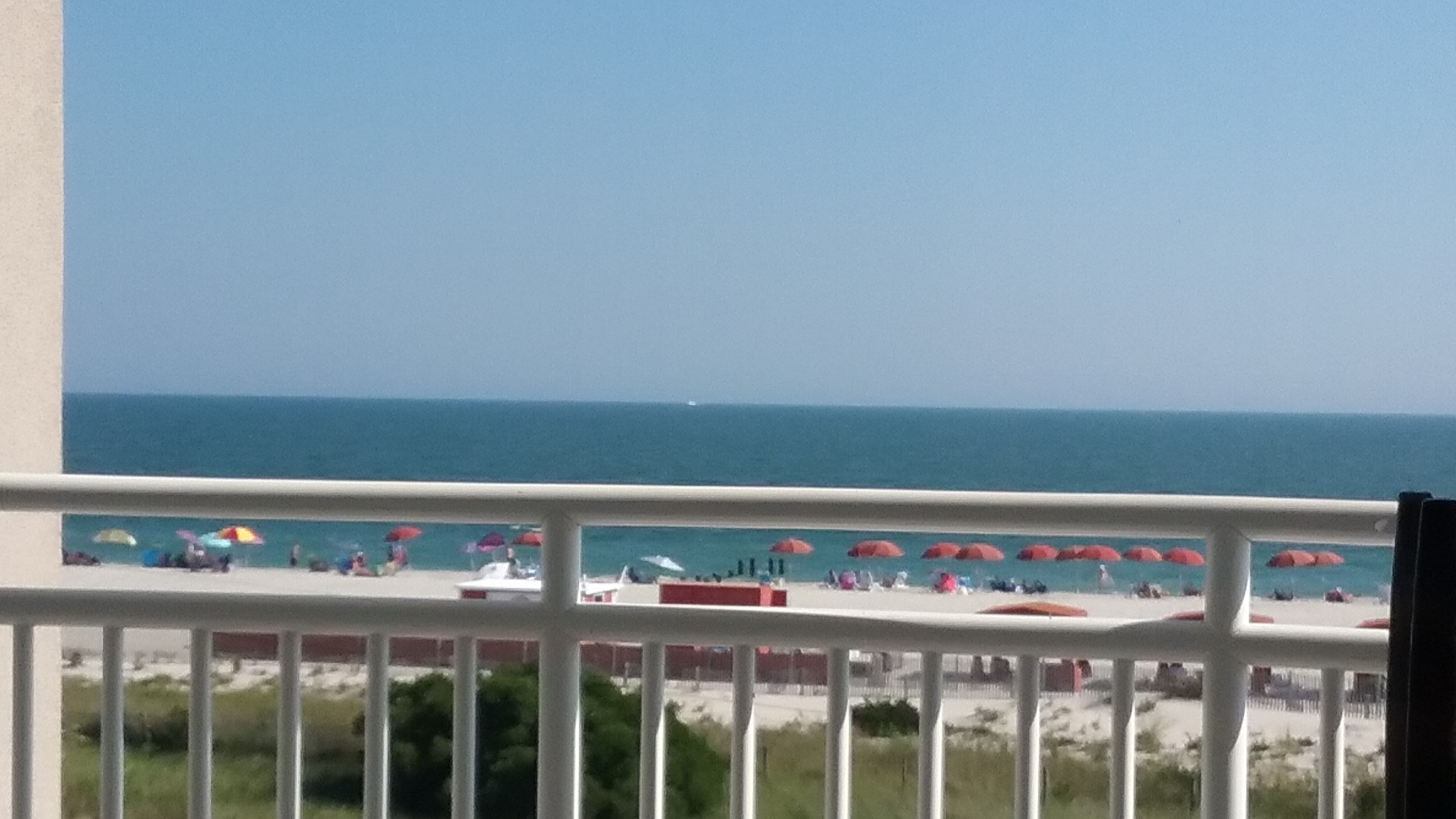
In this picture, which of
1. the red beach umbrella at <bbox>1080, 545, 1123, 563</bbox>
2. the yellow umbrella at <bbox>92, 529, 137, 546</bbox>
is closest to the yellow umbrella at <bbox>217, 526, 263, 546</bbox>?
the yellow umbrella at <bbox>92, 529, 137, 546</bbox>

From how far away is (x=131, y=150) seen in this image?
55.3m

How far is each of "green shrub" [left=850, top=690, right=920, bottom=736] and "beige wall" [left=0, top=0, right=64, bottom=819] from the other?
1.47m

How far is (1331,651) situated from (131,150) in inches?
2335

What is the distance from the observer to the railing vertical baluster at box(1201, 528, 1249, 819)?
156cm

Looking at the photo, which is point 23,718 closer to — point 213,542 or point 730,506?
point 730,506

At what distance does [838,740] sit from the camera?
1.64m

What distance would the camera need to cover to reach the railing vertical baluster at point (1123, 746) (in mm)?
1594

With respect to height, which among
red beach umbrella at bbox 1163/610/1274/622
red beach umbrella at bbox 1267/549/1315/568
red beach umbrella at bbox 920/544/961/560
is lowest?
red beach umbrella at bbox 920/544/961/560

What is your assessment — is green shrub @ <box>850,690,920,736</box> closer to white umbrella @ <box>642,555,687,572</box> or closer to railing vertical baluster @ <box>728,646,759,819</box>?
railing vertical baluster @ <box>728,646,759,819</box>

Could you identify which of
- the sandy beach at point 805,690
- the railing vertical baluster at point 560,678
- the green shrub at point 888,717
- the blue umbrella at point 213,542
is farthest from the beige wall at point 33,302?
the blue umbrella at point 213,542

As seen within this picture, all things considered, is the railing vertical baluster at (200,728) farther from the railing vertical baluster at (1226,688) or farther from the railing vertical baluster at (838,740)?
the railing vertical baluster at (1226,688)

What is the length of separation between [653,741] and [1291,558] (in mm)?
21945

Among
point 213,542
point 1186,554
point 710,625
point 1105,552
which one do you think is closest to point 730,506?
point 710,625

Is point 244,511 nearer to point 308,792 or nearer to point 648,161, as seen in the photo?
point 308,792
